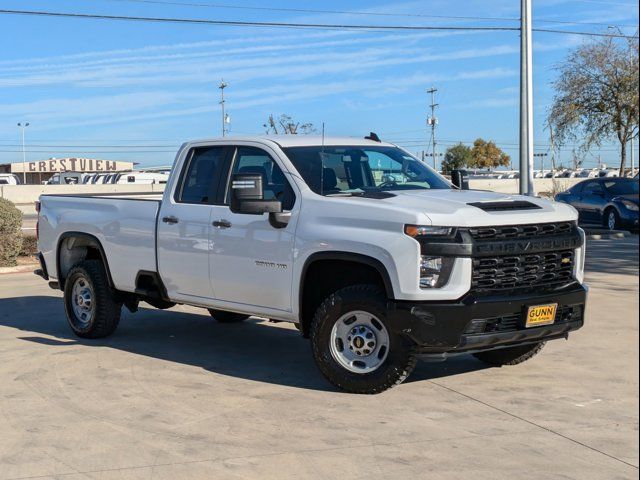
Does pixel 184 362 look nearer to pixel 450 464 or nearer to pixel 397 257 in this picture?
pixel 397 257

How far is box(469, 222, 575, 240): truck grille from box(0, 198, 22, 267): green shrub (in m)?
11.6

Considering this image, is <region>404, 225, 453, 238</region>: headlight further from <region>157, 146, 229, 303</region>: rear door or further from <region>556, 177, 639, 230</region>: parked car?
<region>556, 177, 639, 230</region>: parked car

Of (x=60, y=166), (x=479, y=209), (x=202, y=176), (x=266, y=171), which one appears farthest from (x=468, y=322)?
(x=60, y=166)

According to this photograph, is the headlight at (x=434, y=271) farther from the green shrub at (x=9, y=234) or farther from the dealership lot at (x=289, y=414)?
the green shrub at (x=9, y=234)

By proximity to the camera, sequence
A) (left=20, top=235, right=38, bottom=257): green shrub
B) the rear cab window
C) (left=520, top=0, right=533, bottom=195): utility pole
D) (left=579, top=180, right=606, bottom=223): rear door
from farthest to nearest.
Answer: (left=579, top=180, right=606, bottom=223): rear door < (left=520, top=0, right=533, bottom=195): utility pole < (left=20, top=235, right=38, bottom=257): green shrub < the rear cab window

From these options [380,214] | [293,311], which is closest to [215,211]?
[293,311]

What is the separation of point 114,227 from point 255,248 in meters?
2.13

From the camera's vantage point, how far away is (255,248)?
723 cm

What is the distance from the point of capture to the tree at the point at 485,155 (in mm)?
96431

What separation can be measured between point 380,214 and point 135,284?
10.7 feet

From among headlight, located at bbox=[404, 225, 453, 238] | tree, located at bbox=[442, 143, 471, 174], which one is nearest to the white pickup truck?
headlight, located at bbox=[404, 225, 453, 238]

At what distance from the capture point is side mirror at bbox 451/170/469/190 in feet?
27.9

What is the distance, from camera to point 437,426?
5785 millimetres

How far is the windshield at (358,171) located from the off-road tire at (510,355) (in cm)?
156
